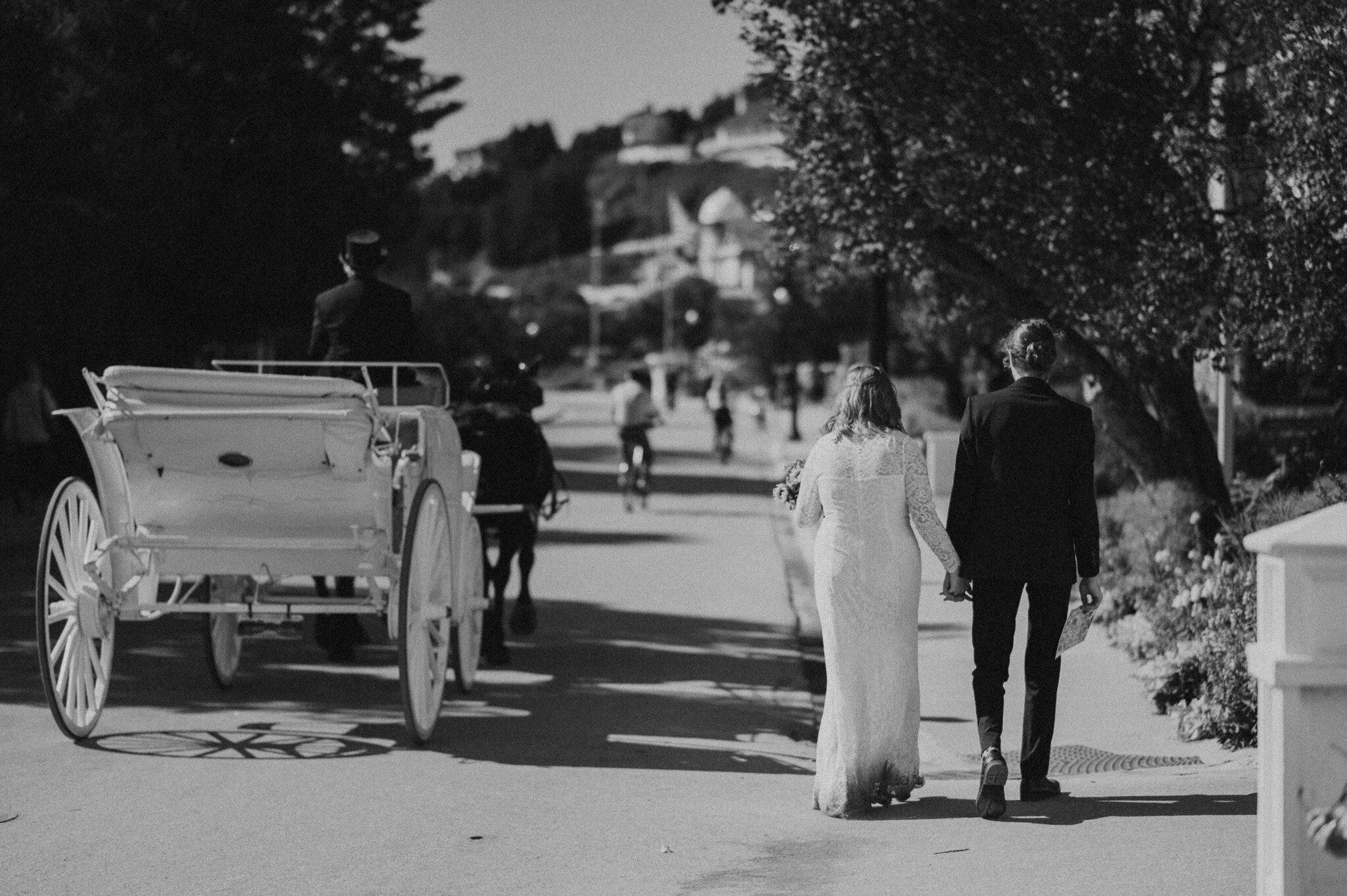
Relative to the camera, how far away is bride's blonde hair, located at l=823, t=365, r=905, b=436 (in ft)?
23.9

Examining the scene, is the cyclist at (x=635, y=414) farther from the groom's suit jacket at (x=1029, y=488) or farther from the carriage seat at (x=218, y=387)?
the groom's suit jacket at (x=1029, y=488)

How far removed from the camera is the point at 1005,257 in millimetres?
13562

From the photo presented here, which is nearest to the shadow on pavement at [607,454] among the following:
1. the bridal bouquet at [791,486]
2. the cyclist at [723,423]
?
the cyclist at [723,423]

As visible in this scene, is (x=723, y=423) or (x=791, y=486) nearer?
(x=791, y=486)

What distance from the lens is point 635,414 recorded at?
25.3 meters

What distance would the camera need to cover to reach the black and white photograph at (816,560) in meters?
6.65

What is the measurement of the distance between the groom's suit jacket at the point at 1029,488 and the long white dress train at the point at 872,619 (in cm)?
20

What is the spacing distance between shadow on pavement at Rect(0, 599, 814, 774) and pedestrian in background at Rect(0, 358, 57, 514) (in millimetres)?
8129

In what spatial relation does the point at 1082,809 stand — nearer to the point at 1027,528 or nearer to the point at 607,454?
the point at 1027,528

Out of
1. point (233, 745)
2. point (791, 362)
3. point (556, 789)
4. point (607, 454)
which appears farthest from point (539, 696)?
point (791, 362)

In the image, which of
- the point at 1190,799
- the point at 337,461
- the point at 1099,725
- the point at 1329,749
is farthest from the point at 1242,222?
the point at 1329,749

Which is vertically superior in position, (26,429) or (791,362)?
(791,362)

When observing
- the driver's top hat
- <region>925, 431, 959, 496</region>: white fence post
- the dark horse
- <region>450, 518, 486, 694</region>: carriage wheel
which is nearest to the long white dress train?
<region>450, 518, 486, 694</region>: carriage wheel

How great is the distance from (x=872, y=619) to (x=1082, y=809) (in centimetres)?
111
